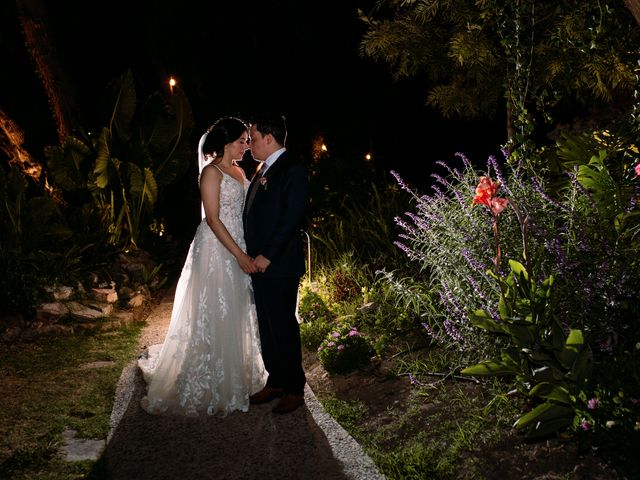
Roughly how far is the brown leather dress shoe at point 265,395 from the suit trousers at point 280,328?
0.08 meters

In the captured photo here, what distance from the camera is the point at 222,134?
15.3 ft

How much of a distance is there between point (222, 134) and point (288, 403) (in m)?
2.09

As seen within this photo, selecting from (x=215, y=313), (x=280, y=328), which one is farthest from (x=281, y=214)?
(x=215, y=313)

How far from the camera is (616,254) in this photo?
4.14m

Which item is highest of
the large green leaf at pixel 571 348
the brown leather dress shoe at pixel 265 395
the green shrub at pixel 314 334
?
the green shrub at pixel 314 334

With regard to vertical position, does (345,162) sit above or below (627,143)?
above

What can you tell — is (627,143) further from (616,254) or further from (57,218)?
(57,218)

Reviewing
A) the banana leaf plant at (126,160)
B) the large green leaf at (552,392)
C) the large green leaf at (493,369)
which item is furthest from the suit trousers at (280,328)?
the banana leaf plant at (126,160)

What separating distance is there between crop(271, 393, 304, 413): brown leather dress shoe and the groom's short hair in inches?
74.1

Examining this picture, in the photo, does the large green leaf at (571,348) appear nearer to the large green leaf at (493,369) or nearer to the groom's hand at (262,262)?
the large green leaf at (493,369)

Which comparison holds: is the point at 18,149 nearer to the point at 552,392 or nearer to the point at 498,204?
the point at 498,204

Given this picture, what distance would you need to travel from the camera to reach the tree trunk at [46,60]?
1076 cm

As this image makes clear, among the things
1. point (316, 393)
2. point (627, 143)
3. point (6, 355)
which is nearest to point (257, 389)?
point (316, 393)

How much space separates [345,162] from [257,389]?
7.23 metres
